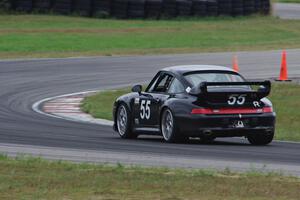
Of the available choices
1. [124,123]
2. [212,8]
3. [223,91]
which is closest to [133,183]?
[223,91]

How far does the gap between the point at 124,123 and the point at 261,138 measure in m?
2.55

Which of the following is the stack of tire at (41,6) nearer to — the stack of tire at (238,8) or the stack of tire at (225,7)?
the stack of tire at (225,7)

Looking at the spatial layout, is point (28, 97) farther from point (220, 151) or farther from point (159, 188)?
point (159, 188)

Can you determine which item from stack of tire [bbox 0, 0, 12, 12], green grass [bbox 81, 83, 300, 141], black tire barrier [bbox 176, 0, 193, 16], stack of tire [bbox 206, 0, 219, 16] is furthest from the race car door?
Result: stack of tire [bbox 206, 0, 219, 16]

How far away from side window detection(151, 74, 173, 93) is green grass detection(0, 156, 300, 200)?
439 centimetres

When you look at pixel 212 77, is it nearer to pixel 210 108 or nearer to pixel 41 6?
pixel 210 108

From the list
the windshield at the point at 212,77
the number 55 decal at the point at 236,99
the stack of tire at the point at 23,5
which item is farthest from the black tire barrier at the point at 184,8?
the number 55 decal at the point at 236,99

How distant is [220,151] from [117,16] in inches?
1340

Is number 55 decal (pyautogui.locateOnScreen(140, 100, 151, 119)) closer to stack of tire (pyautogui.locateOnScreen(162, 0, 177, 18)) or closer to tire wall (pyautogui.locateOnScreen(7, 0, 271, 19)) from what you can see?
tire wall (pyautogui.locateOnScreen(7, 0, 271, 19))

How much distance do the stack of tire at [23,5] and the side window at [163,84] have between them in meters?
31.6

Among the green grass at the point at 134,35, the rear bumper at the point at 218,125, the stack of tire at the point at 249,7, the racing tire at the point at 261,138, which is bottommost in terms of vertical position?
the green grass at the point at 134,35

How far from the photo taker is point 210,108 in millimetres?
15172

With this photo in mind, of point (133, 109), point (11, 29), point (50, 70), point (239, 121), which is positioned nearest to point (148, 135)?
point (133, 109)

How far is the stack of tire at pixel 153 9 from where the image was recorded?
155 feet
